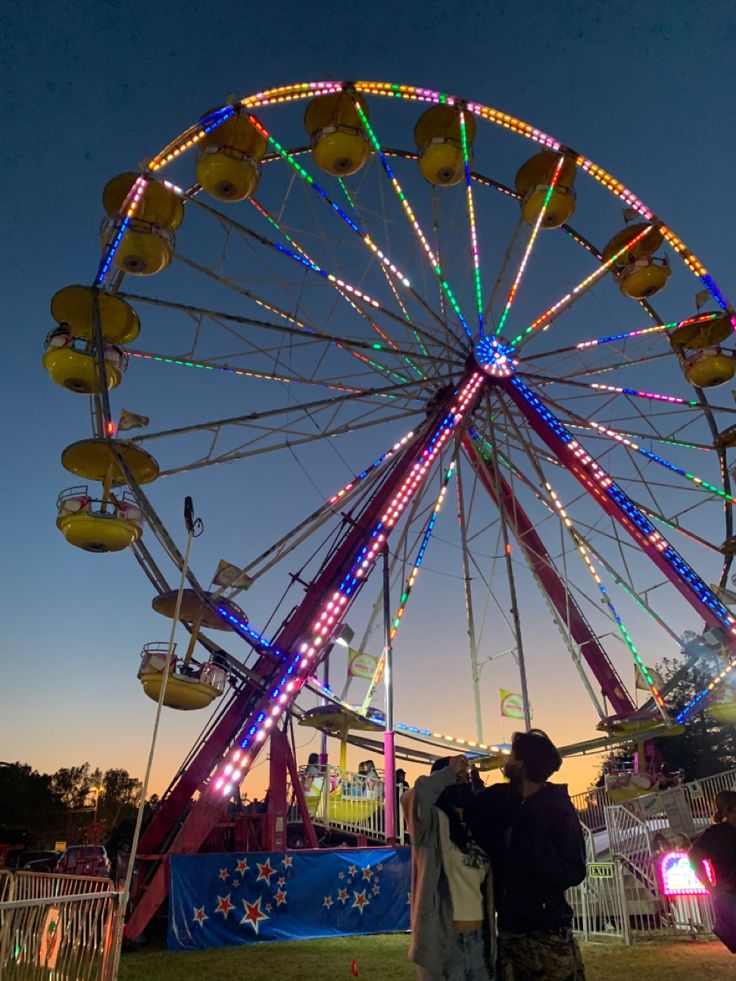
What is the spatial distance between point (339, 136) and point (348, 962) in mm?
12957

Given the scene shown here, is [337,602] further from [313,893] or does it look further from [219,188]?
[219,188]

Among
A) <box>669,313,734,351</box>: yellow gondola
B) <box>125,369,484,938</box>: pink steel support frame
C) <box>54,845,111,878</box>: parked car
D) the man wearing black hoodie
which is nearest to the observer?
the man wearing black hoodie

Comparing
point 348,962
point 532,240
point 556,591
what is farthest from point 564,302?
point 348,962

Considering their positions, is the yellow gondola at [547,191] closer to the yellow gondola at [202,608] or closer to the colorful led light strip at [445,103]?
the colorful led light strip at [445,103]

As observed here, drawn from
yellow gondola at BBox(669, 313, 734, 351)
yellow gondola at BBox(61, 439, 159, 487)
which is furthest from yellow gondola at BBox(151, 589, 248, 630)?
yellow gondola at BBox(669, 313, 734, 351)

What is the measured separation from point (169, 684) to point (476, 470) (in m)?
9.51

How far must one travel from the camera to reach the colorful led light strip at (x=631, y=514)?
1219cm

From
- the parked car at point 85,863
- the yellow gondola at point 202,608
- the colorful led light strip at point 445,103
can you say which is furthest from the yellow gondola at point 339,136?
the parked car at point 85,863

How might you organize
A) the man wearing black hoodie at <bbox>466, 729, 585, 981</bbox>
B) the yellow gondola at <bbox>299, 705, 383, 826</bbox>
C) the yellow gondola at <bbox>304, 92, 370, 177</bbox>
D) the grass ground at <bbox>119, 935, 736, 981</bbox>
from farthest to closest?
the yellow gondola at <bbox>299, 705, 383, 826</bbox> → the yellow gondola at <bbox>304, 92, 370, 177</bbox> → the grass ground at <bbox>119, 935, 736, 981</bbox> → the man wearing black hoodie at <bbox>466, 729, 585, 981</bbox>

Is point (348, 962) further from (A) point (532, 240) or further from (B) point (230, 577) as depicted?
(A) point (532, 240)

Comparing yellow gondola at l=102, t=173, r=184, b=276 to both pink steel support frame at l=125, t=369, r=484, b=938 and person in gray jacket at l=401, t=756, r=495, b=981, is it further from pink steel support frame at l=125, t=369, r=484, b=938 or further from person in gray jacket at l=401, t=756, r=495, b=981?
person in gray jacket at l=401, t=756, r=495, b=981

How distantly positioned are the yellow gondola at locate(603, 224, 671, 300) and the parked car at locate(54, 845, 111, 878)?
1579cm

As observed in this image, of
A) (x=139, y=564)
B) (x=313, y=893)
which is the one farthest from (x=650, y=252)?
(x=313, y=893)

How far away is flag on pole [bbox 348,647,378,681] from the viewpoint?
596 inches
